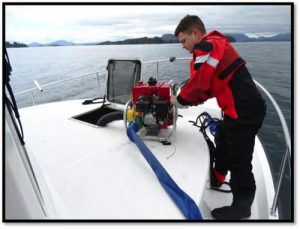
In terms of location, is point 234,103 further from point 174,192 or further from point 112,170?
point 112,170

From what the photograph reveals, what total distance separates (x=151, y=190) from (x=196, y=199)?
0.24 meters

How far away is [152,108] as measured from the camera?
5.89ft

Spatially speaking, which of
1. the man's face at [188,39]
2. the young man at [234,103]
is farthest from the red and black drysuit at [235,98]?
the man's face at [188,39]

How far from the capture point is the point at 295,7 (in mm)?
1154

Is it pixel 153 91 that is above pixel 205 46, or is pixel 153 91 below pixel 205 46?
below

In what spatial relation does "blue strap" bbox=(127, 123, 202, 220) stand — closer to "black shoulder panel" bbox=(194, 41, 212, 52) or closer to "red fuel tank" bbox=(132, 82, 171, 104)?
"red fuel tank" bbox=(132, 82, 171, 104)

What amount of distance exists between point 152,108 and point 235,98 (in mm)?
597

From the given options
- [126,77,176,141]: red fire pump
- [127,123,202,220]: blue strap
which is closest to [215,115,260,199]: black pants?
[127,123,202,220]: blue strap

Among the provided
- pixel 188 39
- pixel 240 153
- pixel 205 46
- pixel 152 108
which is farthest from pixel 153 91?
pixel 240 153

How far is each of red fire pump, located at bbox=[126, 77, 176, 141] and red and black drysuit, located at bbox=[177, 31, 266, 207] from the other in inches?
15.2

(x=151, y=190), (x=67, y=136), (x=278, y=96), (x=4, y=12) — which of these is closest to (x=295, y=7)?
(x=151, y=190)

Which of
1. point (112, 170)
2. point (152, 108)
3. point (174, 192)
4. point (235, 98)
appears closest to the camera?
point (174, 192)

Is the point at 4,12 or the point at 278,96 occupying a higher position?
the point at 4,12

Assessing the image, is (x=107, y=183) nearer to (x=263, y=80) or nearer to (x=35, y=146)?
(x=35, y=146)
